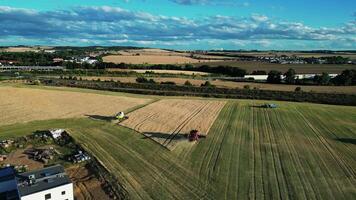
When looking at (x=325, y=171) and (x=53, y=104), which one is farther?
(x=53, y=104)

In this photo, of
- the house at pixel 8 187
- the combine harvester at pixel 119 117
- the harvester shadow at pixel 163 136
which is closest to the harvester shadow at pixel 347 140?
the harvester shadow at pixel 163 136

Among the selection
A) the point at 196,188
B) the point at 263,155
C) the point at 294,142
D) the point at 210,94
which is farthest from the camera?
the point at 210,94

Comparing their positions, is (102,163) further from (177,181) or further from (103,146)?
(177,181)

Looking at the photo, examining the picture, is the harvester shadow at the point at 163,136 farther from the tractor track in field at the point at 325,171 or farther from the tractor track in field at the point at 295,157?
the tractor track in field at the point at 325,171

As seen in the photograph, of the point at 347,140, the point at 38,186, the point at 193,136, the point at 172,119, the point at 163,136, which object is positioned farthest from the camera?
the point at 172,119

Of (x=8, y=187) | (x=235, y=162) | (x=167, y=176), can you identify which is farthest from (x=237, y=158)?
(x=8, y=187)

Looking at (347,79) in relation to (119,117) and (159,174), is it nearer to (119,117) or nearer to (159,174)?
(119,117)

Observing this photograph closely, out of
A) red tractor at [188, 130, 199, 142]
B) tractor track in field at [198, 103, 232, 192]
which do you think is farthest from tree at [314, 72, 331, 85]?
red tractor at [188, 130, 199, 142]

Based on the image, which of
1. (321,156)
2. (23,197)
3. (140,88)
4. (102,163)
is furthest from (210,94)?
(23,197)

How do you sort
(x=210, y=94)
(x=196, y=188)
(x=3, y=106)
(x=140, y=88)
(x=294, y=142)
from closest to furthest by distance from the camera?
(x=196, y=188) → (x=294, y=142) → (x=3, y=106) → (x=210, y=94) → (x=140, y=88)
